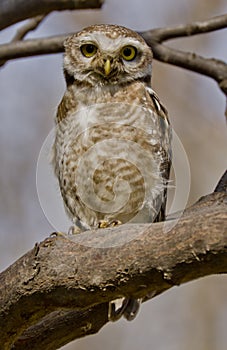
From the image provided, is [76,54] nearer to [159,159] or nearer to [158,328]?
[159,159]

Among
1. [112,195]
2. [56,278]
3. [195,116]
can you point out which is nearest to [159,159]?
[112,195]

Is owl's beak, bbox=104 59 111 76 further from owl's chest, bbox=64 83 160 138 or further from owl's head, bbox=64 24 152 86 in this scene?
owl's chest, bbox=64 83 160 138

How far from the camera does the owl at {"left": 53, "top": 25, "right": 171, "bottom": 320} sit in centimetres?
441

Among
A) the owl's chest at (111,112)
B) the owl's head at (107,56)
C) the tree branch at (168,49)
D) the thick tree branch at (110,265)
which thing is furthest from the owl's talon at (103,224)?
the tree branch at (168,49)

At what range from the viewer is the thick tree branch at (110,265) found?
9.09 ft

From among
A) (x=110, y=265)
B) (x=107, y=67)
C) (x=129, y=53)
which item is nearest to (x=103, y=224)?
(x=107, y=67)

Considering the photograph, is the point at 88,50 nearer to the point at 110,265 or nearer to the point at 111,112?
the point at 111,112

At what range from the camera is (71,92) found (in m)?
4.75

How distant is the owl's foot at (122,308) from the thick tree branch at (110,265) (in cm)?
53

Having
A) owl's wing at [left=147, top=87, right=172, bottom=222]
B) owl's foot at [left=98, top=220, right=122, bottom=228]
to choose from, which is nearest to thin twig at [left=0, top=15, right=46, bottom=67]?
owl's wing at [left=147, top=87, right=172, bottom=222]

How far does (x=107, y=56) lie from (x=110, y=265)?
1804 millimetres

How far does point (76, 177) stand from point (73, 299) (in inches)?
56.7

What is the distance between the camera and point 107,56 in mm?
4559

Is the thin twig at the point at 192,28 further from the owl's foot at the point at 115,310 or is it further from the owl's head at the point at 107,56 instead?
the owl's foot at the point at 115,310
